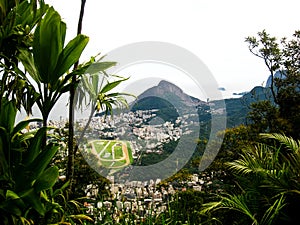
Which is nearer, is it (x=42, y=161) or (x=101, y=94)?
Answer: (x=42, y=161)

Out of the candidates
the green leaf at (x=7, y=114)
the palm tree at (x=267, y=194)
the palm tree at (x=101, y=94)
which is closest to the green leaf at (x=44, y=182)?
the green leaf at (x=7, y=114)

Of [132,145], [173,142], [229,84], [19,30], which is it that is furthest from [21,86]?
[229,84]

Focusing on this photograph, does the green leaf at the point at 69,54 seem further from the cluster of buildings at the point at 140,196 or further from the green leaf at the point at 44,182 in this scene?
the cluster of buildings at the point at 140,196

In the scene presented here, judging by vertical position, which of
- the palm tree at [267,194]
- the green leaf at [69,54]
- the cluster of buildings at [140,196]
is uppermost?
the green leaf at [69,54]

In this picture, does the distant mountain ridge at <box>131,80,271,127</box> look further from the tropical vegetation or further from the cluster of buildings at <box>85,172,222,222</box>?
the cluster of buildings at <box>85,172,222,222</box>

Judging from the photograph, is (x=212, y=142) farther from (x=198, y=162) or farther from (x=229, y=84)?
(x=229, y=84)

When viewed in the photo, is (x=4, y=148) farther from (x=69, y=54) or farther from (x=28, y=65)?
(x=69, y=54)

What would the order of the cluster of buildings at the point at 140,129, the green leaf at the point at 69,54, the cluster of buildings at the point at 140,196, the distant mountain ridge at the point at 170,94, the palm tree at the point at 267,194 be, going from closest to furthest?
1. the green leaf at the point at 69,54
2. the cluster of buildings at the point at 140,196
3. the palm tree at the point at 267,194
4. the distant mountain ridge at the point at 170,94
5. the cluster of buildings at the point at 140,129

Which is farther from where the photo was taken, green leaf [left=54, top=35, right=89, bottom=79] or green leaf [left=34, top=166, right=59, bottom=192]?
green leaf [left=54, top=35, right=89, bottom=79]

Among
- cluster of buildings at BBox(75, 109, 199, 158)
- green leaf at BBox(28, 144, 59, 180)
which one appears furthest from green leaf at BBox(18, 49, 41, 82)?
cluster of buildings at BBox(75, 109, 199, 158)

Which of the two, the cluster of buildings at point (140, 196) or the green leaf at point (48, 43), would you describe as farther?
the cluster of buildings at point (140, 196)

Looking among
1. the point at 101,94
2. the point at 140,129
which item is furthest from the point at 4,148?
the point at 140,129
